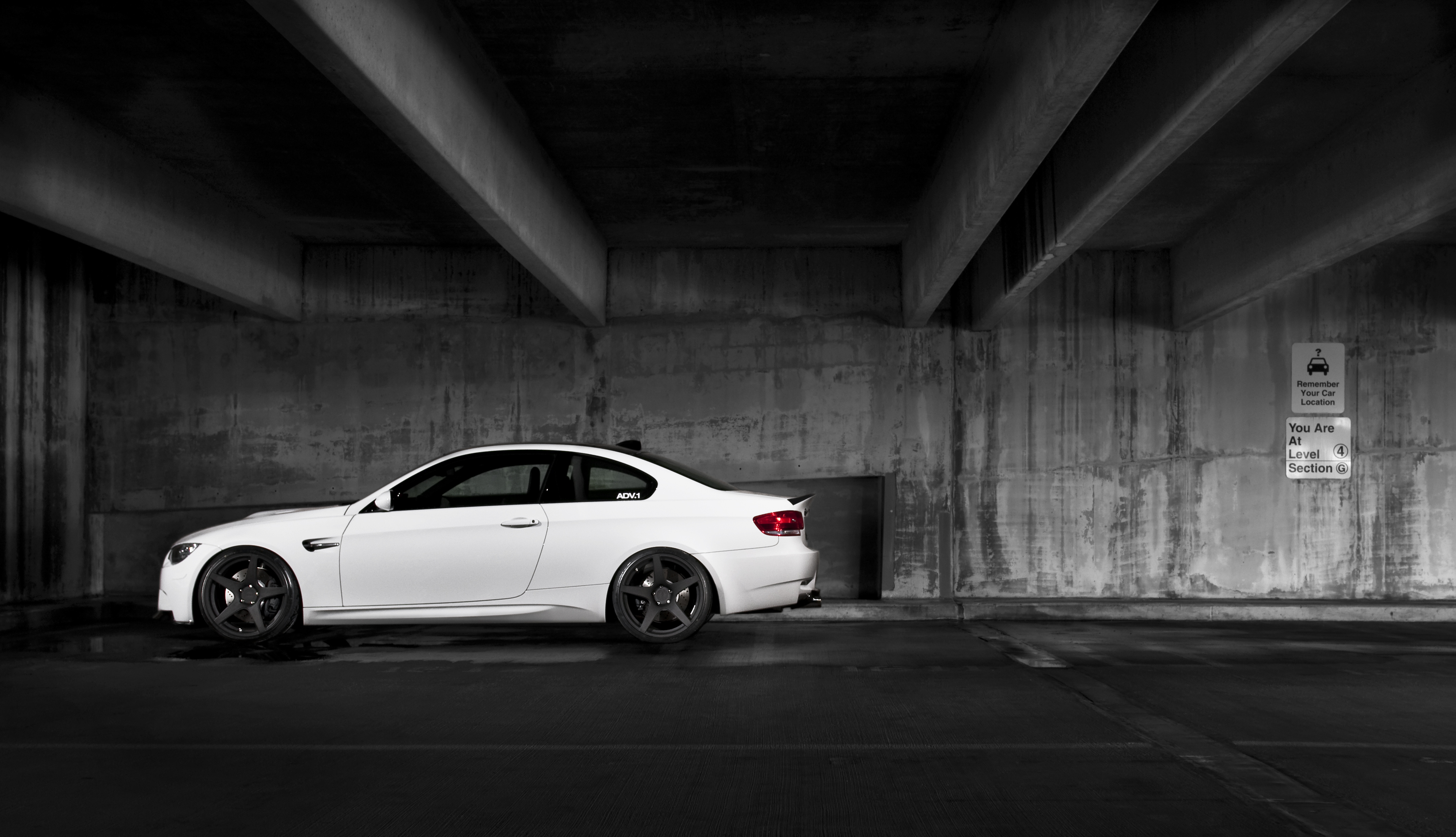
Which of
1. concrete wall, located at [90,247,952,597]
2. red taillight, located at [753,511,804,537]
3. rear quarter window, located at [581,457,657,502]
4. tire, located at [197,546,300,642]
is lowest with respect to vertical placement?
tire, located at [197,546,300,642]

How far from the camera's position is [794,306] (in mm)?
14625

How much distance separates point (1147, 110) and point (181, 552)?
25.8 feet

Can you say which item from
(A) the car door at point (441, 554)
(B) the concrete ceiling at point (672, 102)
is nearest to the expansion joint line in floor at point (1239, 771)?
(A) the car door at point (441, 554)

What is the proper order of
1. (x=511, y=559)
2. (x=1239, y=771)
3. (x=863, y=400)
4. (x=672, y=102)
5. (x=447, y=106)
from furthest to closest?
(x=863, y=400) → (x=672, y=102) → (x=511, y=559) → (x=447, y=106) → (x=1239, y=771)

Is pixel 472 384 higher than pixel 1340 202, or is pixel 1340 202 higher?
pixel 1340 202

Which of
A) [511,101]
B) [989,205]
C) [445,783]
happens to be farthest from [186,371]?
[445,783]

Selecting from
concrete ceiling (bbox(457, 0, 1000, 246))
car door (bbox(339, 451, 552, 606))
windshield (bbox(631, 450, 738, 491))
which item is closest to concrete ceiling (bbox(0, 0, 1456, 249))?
concrete ceiling (bbox(457, 0, 1000, 246))

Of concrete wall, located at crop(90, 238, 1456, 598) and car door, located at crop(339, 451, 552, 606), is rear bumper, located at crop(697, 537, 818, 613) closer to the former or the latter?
car door, located at crop(339, 451, 552, 606)

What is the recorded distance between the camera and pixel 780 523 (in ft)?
29.2

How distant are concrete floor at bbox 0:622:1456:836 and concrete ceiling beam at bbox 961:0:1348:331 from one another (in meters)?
3.50

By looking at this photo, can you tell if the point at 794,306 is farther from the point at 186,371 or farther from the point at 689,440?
the point at 186,371

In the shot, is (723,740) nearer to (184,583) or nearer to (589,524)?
(589,524)

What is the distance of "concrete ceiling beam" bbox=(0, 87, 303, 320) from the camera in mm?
9250

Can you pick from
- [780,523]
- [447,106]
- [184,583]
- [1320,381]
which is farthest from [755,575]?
[1320,381]
